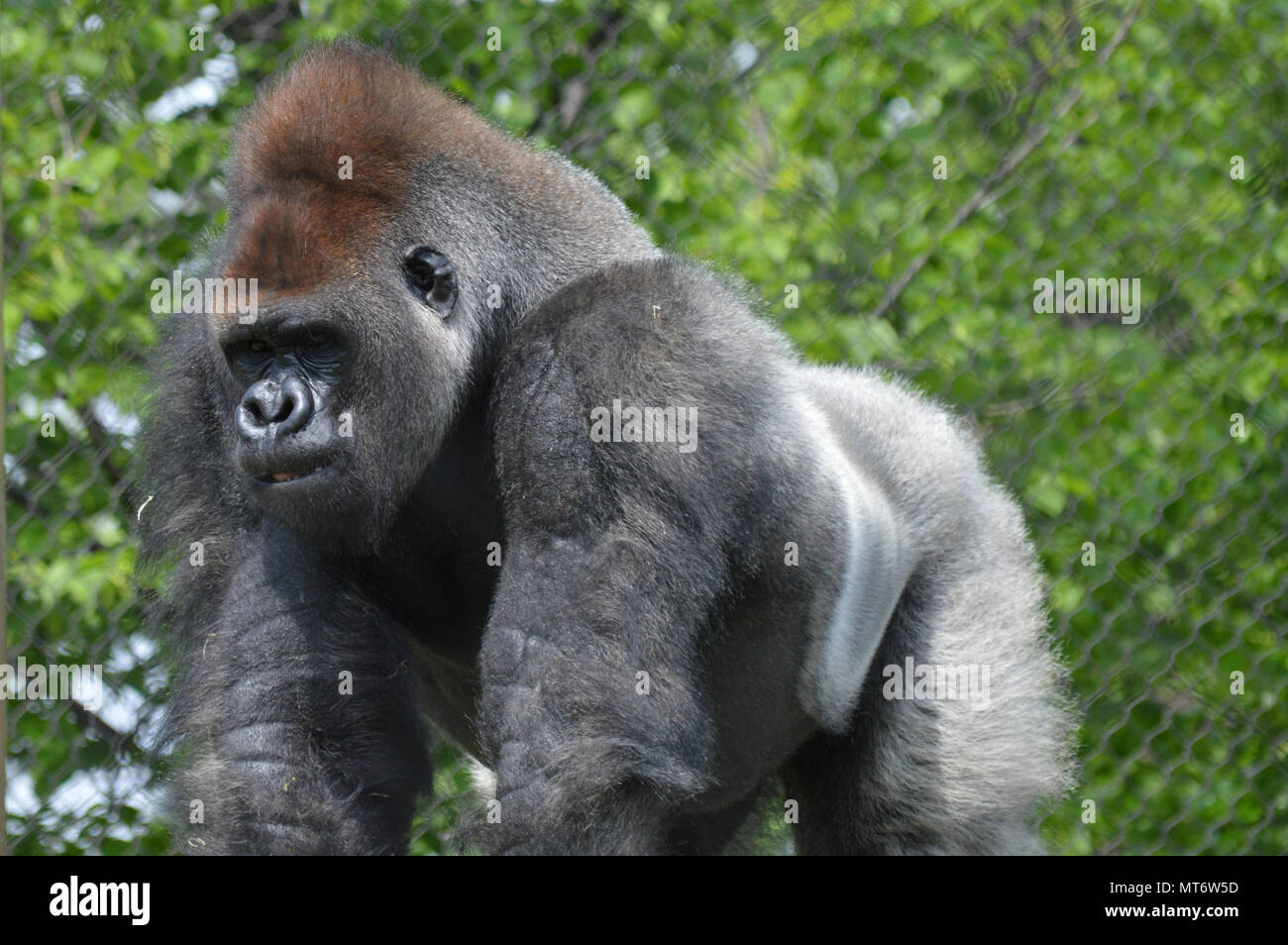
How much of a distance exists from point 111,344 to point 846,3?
2.06 m

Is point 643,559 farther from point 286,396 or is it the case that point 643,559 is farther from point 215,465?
point 215,465

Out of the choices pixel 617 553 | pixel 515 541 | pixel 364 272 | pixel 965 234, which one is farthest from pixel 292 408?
pixel 965 234

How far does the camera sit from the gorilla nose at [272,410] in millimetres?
1671

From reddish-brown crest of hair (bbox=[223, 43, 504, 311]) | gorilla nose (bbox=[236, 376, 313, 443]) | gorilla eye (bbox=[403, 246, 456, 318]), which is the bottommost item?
gorilla nose (bbox=[236, 376, 313, 443])

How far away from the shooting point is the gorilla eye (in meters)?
1.79

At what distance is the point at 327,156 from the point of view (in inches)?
69.8

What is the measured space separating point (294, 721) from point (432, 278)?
54cm

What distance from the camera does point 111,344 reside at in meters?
3.44

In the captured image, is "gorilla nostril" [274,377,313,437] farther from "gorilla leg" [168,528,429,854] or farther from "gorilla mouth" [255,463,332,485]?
"gorilla leg" [168,528,429,854]

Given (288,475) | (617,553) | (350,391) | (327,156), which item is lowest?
(617,553)

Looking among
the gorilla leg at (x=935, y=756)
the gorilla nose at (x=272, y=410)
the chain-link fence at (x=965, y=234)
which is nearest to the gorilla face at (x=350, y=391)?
the gorilla nose at (x=272, y=410)

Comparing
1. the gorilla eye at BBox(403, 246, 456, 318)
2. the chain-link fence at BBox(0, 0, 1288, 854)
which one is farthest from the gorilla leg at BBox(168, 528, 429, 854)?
the chain-link fence at BBox(0, 0, 1288, 854)

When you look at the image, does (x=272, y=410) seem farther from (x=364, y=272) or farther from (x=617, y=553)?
(x=617, y=553)
